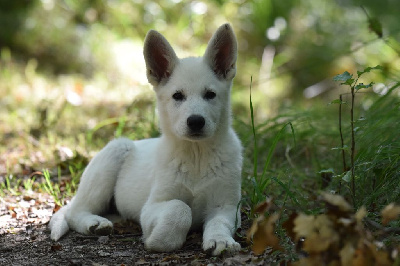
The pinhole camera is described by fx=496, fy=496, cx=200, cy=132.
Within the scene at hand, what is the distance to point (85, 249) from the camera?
334 centimetres

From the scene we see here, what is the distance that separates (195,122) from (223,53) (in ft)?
2.47

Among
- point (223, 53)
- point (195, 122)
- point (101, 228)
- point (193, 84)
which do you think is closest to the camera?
point (195, 122)

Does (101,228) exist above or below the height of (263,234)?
below

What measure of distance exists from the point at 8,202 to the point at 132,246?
5.27 ft

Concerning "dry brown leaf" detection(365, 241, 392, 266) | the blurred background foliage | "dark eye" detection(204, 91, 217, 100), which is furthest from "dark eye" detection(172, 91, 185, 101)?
the blurred background foliage

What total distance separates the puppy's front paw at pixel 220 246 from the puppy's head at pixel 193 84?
732 millimetres

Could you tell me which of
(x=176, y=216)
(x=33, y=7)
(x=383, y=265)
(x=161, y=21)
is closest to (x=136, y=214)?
(x=176, y=216)

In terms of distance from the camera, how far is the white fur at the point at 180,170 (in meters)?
3.27

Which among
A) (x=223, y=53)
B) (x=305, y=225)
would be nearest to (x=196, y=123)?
(x=223, y=53)

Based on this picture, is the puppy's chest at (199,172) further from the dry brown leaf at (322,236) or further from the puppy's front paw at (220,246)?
the dry brown leaf at (322,236)

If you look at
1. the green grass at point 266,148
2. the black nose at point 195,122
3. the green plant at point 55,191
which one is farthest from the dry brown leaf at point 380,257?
the green plant at point 55,191

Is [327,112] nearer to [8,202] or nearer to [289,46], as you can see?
[8,202]

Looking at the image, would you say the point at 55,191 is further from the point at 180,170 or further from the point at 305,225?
the point at 305,225

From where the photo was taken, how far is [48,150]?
5.78 meters
